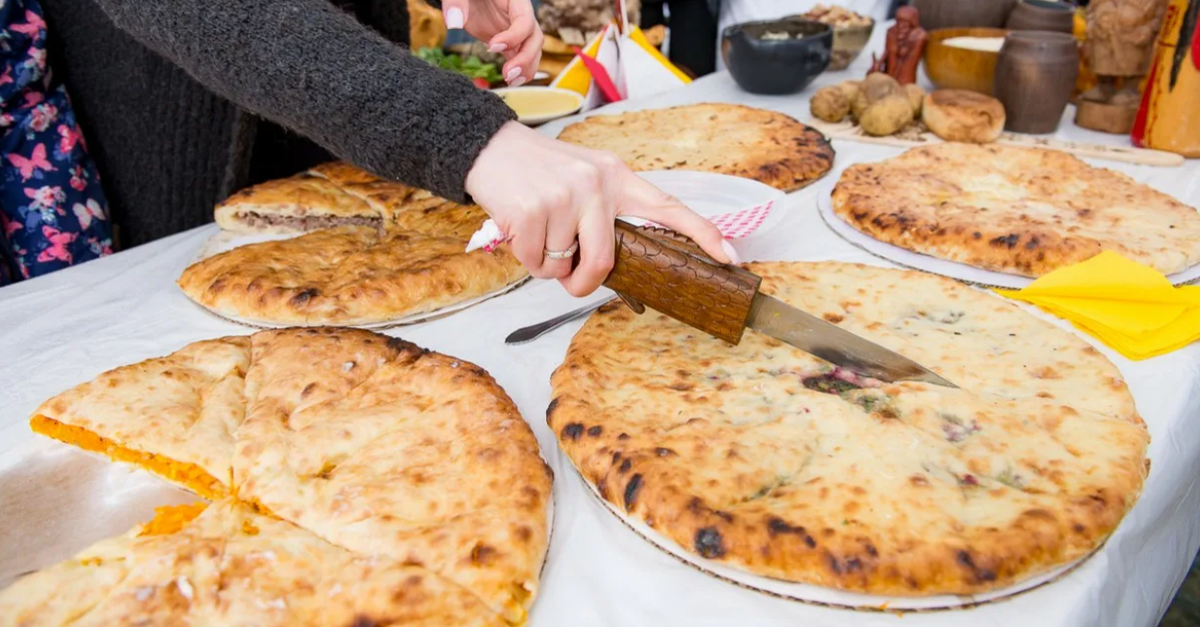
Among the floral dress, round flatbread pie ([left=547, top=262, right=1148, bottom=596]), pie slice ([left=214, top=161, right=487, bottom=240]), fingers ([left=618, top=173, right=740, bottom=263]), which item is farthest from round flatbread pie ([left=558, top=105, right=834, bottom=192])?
the floral dress

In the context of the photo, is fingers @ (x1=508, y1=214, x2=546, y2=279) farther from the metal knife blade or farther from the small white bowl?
the small white bowl

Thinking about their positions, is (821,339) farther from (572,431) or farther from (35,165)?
(35,165)

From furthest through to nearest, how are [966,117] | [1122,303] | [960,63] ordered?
1. [960,63]
2. [966,117]
3. [1122,303]

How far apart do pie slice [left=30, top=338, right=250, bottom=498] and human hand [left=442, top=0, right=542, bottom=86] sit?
42.4 inches

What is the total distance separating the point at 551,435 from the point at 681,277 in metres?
0.39

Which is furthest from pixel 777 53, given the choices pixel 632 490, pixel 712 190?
pixel 632 490

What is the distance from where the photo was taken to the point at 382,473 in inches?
53.3

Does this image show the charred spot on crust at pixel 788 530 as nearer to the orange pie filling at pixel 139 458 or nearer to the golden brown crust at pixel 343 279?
the orange pie filling at pixel 139 458

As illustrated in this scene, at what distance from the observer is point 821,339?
1600 mm

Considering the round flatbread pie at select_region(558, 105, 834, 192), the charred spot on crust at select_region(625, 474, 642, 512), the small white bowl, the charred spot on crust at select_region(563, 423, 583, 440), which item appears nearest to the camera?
the charred spot on crust at select_region(625, 474, 642, 512)

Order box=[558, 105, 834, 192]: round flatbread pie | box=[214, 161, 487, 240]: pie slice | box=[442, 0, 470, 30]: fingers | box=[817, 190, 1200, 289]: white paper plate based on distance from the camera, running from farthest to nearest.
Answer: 1. box=[558, 105, 834, 192]: round flatbread pie
2. box=[214, 161, 487, 240]: pie slice
3. box=[442, 0, 470, 30]: fingers
4. box=[817, 190, 1200, 289]: white paper plate

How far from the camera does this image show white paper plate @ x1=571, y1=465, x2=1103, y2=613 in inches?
44.1

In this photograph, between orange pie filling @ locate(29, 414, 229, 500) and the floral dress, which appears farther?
the floral dress

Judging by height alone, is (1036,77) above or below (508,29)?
below
